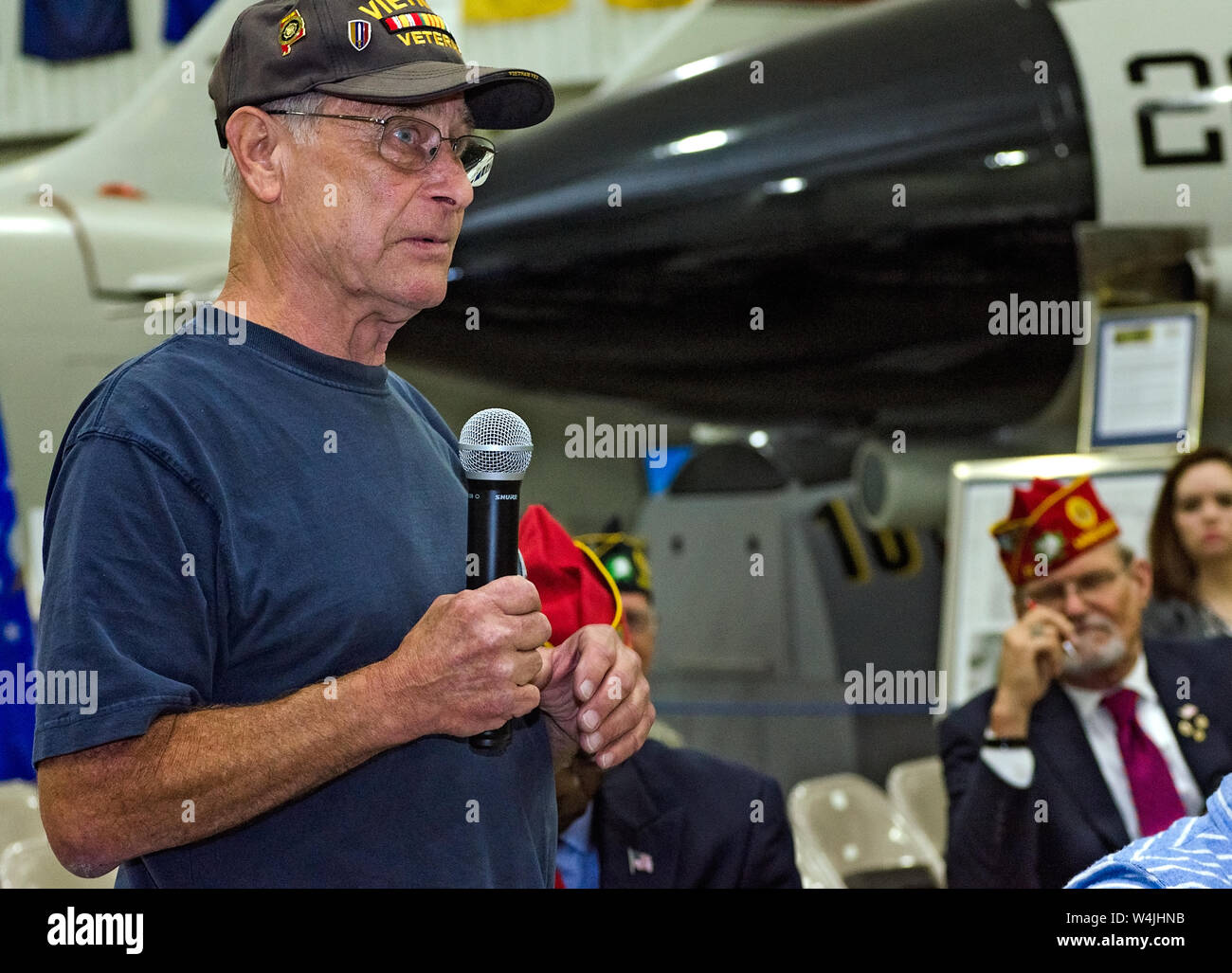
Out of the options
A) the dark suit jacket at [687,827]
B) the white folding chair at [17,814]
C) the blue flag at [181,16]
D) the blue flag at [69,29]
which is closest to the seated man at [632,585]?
the dark suit jacket at [687,827]

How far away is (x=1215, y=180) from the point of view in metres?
1.58

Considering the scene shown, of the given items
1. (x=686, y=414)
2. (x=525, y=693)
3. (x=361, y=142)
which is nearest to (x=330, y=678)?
(x=525, y=693)

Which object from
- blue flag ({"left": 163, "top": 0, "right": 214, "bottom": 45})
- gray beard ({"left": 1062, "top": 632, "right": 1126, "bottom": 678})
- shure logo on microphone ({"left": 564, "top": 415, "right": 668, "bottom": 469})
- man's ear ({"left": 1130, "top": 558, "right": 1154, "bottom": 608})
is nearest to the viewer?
gray beard ({"left": 1062, "top": 632, "right": 1126, "bottom": 678})

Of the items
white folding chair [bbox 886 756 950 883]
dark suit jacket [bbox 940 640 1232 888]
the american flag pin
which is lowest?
white folding chair [bbox 886 756 950 883]

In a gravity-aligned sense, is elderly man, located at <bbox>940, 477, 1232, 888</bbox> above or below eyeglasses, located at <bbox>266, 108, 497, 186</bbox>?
below

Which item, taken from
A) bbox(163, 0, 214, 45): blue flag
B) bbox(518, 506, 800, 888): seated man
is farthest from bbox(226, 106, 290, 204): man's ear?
bbox(163, 0, 214, 45): blue flag

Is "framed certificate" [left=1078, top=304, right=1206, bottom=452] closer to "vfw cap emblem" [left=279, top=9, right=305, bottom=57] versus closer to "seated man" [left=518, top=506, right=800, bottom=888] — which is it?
"seated man" [left=518, top=506, right=800, bottom=888]

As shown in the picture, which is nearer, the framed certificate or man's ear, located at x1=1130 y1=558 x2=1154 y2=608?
man's ear, located at x1=1130 y1=558 x2=1154 y2=608

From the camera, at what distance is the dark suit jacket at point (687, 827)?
1153 millimetres

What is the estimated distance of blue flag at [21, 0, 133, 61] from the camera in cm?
369

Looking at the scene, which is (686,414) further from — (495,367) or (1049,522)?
(1049,522)

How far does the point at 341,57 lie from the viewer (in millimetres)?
542

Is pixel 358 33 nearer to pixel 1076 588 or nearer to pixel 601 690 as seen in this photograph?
pixel 601 690

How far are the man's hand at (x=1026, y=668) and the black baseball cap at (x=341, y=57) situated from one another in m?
0.85
